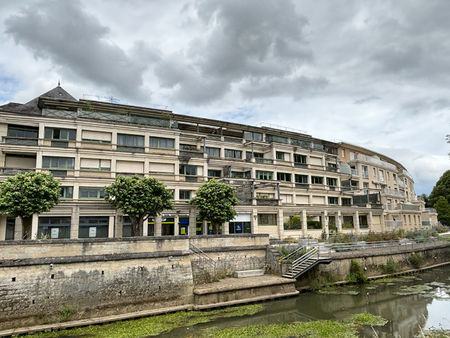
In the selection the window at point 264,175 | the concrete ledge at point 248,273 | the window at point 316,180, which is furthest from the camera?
the window at point 316,180

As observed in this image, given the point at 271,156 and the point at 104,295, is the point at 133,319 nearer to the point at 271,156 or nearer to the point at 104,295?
the point at 104,295

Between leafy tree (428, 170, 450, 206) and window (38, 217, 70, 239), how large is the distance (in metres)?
68.8

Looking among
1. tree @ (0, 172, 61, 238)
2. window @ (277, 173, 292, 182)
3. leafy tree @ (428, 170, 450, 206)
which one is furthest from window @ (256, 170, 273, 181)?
leafy tree @ (428, 170, 450, 206)

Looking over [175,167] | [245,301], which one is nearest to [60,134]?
[175,167]

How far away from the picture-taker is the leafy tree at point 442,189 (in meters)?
65.7

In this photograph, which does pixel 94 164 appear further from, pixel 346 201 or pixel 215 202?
pixel 346 201

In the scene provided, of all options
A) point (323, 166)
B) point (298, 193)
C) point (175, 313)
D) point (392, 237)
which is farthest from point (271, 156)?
point (175, 313)

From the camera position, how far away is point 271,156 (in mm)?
40875

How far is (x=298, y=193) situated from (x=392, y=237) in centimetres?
1144

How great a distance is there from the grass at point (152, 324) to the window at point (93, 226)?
13344 millimetres

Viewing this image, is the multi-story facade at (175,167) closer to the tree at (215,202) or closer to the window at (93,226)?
the window at (93,226)

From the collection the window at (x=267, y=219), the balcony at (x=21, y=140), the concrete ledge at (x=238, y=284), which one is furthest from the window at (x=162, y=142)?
the concrete ledge at (x=238, y=284)

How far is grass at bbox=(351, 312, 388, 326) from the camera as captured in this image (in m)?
16.7

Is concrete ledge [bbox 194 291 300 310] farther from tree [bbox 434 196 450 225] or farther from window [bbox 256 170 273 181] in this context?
tree [bbox 434 196 450 225]
